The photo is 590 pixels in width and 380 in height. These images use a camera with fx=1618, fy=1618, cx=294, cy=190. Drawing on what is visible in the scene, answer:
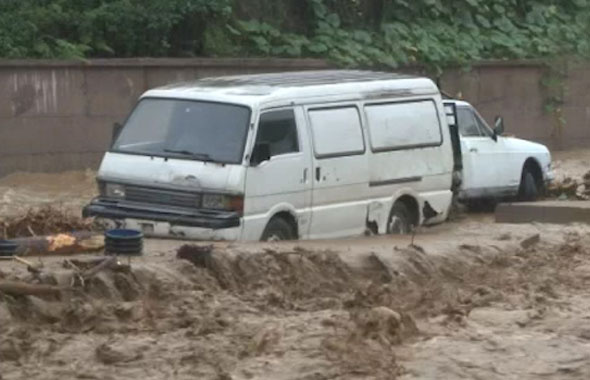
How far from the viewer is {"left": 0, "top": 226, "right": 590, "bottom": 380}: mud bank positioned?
11.9 metres

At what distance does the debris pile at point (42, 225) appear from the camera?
1603 centimetres

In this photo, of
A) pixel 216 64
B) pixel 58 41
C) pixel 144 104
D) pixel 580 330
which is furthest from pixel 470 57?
pixel 580 330

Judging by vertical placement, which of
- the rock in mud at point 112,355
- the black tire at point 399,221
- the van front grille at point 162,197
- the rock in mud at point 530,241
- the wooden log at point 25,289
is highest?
the van front grille at point 162,197

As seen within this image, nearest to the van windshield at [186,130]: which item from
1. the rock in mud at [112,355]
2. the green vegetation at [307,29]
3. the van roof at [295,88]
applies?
the van roof at [295,88]

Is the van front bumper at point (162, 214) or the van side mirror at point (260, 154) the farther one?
the van side mirror at point (260, 154)

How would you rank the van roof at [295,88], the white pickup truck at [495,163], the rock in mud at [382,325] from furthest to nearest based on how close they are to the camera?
the white pickup truck at [495,163]
the van roof at [295,88]
the rock in mud at [382,325]

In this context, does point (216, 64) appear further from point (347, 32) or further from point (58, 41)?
point (347, 32)

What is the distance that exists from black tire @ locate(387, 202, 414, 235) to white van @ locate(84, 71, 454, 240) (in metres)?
0.03

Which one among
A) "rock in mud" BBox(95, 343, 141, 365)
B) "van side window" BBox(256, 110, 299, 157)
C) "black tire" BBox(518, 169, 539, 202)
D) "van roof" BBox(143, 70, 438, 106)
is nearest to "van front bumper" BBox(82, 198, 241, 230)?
"van side window" BBox(256, 110, 299, 157)

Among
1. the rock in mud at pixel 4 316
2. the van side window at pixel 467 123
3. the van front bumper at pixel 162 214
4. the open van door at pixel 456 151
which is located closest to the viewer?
the rock in mud at pixel 4 316

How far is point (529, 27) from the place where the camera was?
31734mm

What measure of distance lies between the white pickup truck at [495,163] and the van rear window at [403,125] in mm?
1629

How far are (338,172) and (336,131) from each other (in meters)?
0.43

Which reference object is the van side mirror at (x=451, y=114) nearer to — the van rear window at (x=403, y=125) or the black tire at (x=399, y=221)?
the van rear window at (x=403, y=125)
